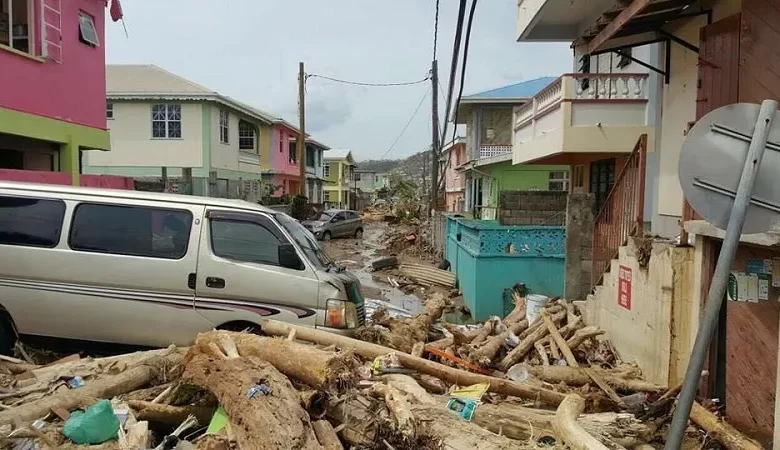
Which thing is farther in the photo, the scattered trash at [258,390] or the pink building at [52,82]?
the pink building at [52,82]

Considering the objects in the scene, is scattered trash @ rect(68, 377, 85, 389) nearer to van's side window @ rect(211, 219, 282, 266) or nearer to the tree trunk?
van's side window @ rect(211, 219, 282, 266)

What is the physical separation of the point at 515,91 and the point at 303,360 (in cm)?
2612

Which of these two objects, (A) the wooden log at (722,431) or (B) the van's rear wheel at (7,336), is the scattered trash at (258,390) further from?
(B) the van's rear wheel at (7,336)

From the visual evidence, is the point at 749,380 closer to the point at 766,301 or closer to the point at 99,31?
the point at 766,301

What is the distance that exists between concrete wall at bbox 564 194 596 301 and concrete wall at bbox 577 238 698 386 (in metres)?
2.66

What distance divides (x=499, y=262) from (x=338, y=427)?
830 cm

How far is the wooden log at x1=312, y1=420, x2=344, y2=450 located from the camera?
3.71 m

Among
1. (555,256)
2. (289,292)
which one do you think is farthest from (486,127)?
(289,292)

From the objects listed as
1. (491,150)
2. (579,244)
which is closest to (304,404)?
(579,244)

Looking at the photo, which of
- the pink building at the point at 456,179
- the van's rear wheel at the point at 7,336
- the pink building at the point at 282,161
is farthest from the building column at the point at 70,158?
the pink building at the point at 456,179

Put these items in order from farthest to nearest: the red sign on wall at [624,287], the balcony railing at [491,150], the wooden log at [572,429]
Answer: the balcony railing at [491,150], the red sign on wall at [624,287], the wooden log at [572,429]

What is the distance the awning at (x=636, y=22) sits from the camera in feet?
20.6

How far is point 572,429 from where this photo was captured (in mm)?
3879

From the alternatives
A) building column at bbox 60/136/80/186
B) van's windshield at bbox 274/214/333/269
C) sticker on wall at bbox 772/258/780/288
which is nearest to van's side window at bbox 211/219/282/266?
van's windshield at bbox 274/214/333/269
